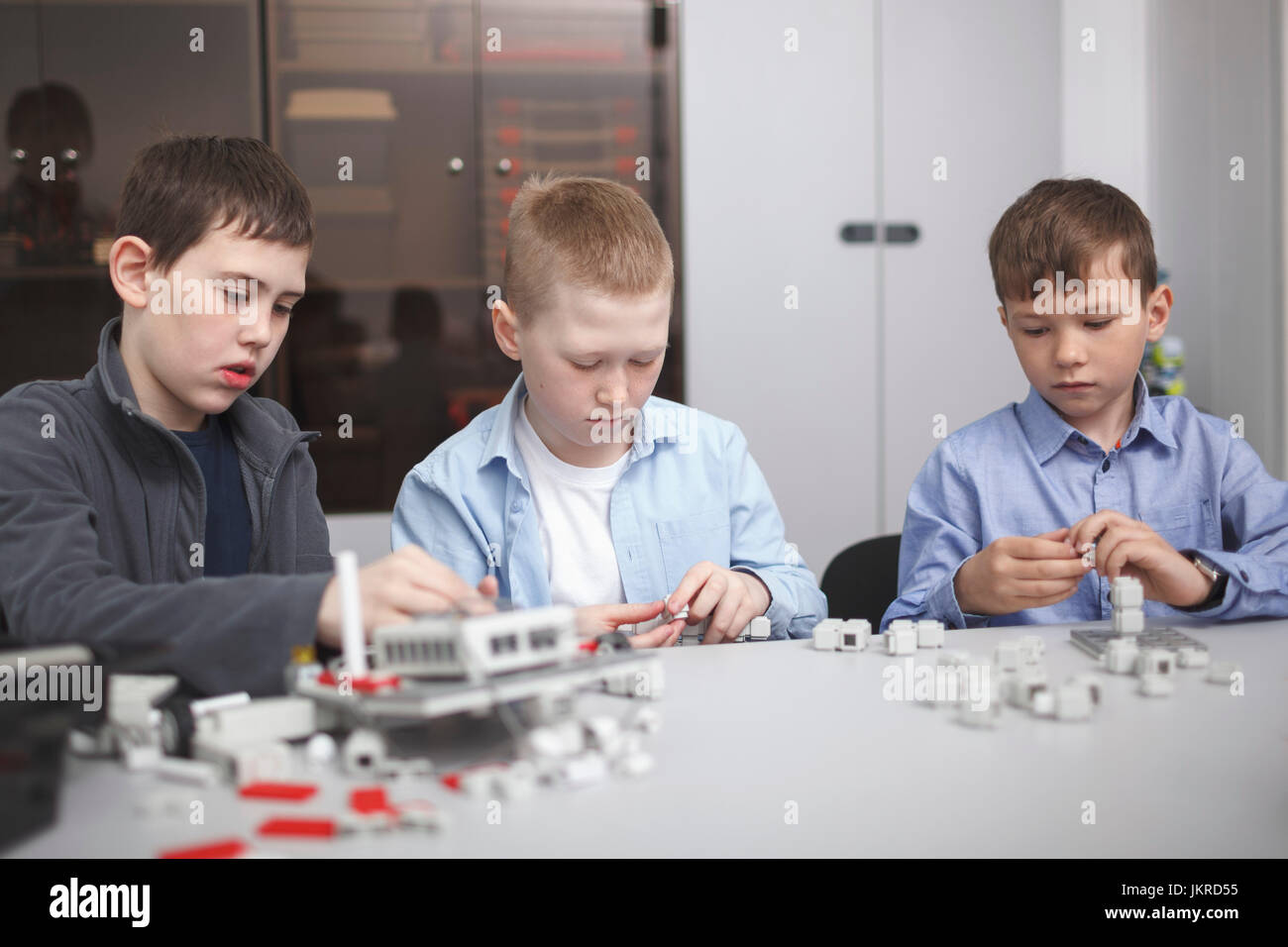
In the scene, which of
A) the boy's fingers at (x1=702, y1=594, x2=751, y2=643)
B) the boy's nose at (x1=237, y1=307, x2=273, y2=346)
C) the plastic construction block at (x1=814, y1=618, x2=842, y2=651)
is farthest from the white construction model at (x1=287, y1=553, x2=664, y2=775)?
the boy's nose at (x1=237, y1=307, x2=273, y2=346)

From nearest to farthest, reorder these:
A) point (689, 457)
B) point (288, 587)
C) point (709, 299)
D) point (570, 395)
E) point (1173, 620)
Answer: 1. point (288, 587)
2. point (1173, 620)
3. point (570, 395)
4. point (689, 457)
5. point (709, 299)

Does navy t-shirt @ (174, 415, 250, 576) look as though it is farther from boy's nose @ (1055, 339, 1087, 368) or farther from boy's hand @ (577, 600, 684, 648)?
boy's nose @ (1055, 339, 1087, 368)

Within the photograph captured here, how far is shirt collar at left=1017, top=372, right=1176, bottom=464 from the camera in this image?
138 cm

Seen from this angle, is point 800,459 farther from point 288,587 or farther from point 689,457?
point 288,587

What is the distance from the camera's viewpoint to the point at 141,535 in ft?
3.58

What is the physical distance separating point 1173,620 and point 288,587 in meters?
0.89

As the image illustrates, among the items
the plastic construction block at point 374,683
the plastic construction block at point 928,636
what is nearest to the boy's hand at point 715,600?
the plastic construction block at point 928,636

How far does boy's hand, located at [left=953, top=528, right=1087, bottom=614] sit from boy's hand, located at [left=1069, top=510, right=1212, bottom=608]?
2 cm

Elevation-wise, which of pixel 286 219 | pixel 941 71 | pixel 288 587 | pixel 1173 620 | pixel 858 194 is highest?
pixel 941 71

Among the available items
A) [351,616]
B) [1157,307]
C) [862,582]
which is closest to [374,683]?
[351,616]

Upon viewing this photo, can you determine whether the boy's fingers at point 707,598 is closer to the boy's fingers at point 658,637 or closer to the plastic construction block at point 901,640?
the boy's fingers at point 658,637

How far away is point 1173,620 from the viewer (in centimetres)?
114
